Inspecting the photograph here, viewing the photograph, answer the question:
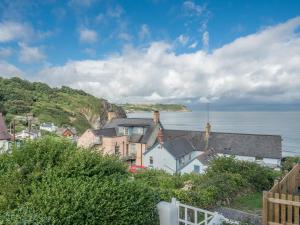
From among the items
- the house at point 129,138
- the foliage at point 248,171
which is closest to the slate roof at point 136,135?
the house at point 129,138

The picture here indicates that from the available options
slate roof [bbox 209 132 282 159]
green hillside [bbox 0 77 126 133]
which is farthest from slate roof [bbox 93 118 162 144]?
green hillside [bbox 0 77 126 133]

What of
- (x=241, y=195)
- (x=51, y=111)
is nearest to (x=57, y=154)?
(x=241, y=195)

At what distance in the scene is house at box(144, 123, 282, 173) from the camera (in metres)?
33.4

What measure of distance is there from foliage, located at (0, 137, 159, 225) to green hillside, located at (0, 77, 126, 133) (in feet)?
228

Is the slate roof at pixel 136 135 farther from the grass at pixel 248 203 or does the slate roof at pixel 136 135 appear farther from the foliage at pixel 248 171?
the grass at pixel 248 203

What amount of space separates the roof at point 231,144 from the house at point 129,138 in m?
3.85

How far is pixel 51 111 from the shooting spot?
90.0m

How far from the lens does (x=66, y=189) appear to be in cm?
715

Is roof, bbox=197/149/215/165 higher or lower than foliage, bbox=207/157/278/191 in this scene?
lower

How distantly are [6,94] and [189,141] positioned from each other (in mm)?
78408

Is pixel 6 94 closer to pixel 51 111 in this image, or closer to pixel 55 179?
pixel 51 111

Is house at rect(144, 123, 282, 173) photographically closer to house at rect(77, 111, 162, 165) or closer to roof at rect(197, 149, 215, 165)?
roof at rect(197, 149, 215, 165)

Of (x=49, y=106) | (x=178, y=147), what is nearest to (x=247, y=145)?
(x=178, y=147)

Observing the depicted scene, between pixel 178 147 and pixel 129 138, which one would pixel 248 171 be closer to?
pixel 178 147
